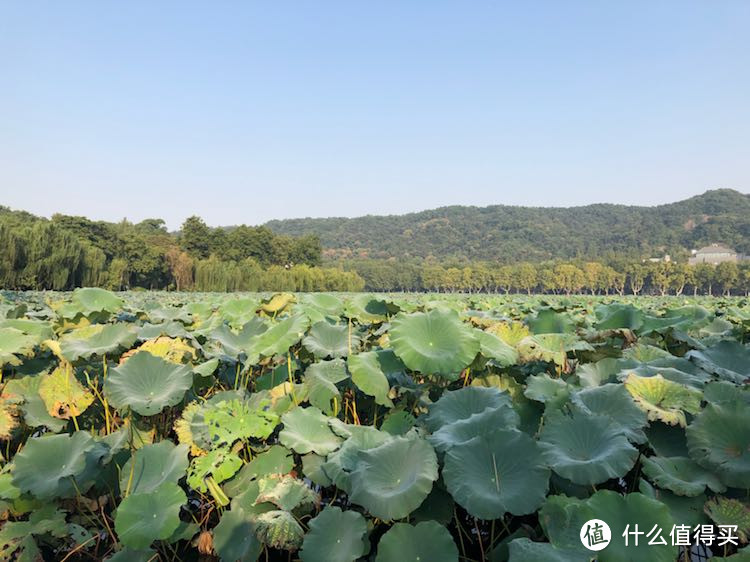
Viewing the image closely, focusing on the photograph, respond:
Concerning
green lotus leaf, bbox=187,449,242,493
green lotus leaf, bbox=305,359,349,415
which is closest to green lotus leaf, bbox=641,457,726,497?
green lotus leaf, bbox=305,359,349,415

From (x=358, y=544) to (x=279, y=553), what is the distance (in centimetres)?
43

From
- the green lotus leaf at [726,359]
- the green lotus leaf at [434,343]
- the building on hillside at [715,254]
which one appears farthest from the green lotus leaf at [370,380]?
the building on hillside at [715,254]

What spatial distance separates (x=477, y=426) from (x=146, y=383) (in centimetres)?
123

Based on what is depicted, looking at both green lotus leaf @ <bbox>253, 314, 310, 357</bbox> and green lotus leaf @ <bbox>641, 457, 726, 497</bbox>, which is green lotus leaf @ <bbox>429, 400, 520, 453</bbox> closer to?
green lotus leaf @ <bbox>641, 457, 726, 497</bbox>

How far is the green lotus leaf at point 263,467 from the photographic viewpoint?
1.77 m

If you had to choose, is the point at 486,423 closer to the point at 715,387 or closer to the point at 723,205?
the point at 715,387

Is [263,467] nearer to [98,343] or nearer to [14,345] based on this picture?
[98,343]

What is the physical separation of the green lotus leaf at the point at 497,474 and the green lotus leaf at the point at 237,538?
1.98 feet

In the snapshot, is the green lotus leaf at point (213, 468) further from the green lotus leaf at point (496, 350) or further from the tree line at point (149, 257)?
the tree line at point (149, 257)

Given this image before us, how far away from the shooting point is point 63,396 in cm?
211

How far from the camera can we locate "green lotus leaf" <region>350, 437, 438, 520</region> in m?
1.27

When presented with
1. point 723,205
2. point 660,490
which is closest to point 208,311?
point 660,490

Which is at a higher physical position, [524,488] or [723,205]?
[723,205]

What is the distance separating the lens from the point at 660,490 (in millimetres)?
1385
